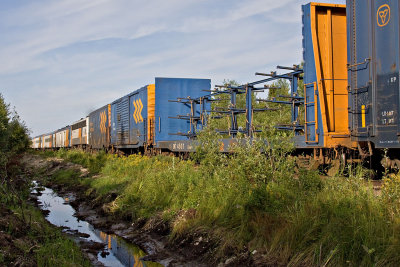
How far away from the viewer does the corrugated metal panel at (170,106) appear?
19.2 metres

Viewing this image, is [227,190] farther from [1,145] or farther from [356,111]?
[1,145]

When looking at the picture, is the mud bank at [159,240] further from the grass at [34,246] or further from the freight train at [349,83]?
the freight train at [349,83]

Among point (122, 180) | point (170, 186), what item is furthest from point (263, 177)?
point (122, 180)

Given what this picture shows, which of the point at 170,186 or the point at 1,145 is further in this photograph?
the point at 1,145

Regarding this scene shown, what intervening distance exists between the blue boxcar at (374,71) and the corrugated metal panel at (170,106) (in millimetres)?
10493

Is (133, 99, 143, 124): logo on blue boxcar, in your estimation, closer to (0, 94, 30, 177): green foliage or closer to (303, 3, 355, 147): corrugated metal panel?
(0, 94, 30, 177): green foliage

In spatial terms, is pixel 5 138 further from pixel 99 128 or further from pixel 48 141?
pixel 48 141

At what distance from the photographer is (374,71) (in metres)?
8.51

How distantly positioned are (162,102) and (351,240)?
1499cm

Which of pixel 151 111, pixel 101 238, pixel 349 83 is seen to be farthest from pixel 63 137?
pixel 349 83

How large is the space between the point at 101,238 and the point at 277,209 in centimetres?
437

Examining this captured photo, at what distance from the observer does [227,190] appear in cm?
796

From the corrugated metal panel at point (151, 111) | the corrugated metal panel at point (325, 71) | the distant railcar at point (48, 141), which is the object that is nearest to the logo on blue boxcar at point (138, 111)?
the corrugated metal panel at point (151, 111)

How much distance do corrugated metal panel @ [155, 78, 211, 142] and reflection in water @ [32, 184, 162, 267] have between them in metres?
6.15
